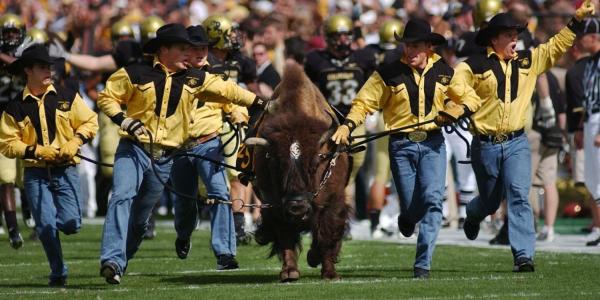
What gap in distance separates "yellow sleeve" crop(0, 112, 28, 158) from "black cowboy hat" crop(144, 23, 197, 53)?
135 cm

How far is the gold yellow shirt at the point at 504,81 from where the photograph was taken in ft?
43.8

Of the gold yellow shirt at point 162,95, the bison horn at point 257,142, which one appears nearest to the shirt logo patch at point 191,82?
the gold yellow shirt at point 162,95

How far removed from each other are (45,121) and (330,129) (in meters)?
2.55

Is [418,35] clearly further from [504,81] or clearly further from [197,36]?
[197,36]

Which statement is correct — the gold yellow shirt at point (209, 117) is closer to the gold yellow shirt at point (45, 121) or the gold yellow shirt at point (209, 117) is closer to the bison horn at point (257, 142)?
the gold yellow shirt at point (45, 121)

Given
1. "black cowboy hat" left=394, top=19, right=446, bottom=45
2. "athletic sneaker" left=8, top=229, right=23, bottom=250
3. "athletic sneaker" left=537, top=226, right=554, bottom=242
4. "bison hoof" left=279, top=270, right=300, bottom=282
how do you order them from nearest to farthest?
"bison hoof" left=279, top=270, right=300, bottom=282
"black cowboy hat" left=394, top=19, right=446, bottom=45
"athletic sneaker" left=8, top=229, right=23, bottom=250
"athletic sneaker" left=537, top=226, right=554, bottom=242

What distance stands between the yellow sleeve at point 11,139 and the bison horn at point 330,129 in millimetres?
2592

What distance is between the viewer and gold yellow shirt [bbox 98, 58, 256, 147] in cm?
1270

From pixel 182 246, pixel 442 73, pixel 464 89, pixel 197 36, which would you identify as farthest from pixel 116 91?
pixel 464 89

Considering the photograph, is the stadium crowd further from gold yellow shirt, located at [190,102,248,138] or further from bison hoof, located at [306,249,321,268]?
bison hoof, located at [306,249,321,268]

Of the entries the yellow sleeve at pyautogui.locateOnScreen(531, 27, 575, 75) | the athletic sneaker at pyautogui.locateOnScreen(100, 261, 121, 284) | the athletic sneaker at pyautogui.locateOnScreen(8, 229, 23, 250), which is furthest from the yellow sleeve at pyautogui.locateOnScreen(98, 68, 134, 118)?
the athletic sneaker at pyautogui.locateOnScreen(8, 229, 23, 250)

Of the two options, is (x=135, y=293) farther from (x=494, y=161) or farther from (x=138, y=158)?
(x=494, y=161)

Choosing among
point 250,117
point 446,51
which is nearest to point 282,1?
point 446,51

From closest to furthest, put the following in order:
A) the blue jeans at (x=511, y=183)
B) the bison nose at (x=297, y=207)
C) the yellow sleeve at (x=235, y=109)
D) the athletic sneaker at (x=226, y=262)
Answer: the bison nose at (x=297, y=207) → the blue jeans at (x=511, y=183) → the athletic sneaker at (x=226, y=262) → the yellow sleeve at (x=235, y=109)
